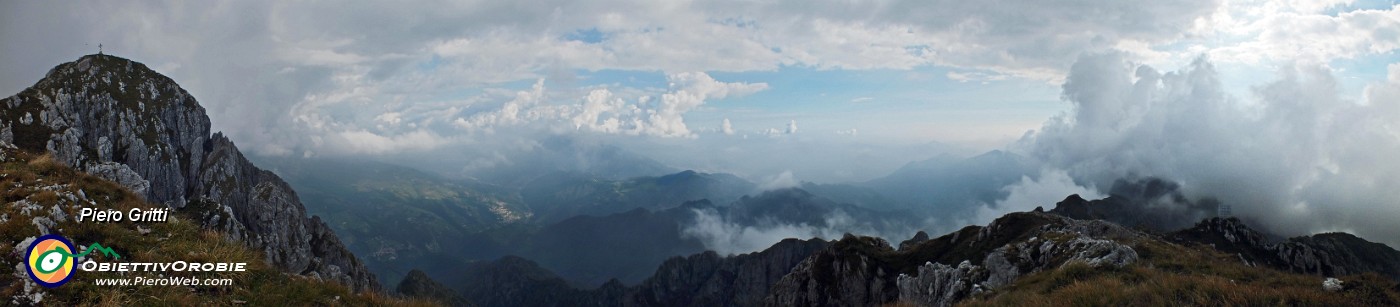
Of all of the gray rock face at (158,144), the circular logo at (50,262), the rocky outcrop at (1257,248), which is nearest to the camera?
the circular logo at (50,262)

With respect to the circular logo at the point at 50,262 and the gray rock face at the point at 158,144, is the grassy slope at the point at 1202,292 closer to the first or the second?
the circular logo at the point at 50,262

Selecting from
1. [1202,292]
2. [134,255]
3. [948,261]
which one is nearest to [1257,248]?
[948,261]

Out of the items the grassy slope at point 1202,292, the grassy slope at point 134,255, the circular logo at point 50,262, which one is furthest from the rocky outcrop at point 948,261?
the circular logo at point 50,262

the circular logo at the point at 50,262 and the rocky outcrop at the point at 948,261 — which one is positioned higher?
the circular logo at the point at 50,262

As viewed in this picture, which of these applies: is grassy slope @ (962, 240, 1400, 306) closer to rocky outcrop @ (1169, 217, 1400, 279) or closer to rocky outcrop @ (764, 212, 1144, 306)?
rocky outcrop @ (764, 212, 1144, 306)

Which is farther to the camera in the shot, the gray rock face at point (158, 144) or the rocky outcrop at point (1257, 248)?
the rocky outcrop at point (1257, 248)
